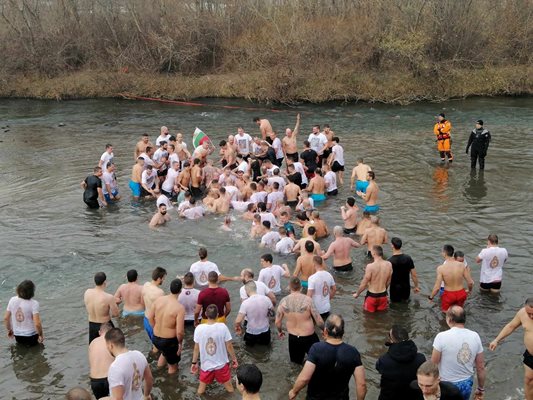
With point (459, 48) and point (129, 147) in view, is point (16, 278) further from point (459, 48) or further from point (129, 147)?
point (459, 48)

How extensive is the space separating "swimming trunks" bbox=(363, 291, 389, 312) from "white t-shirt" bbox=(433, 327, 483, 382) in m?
3.20

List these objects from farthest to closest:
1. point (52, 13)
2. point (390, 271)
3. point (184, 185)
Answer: point (52, 13) < point (184, 185) < point (390, 271)

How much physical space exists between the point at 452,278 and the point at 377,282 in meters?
1.32

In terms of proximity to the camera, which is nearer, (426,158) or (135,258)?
(135,258)

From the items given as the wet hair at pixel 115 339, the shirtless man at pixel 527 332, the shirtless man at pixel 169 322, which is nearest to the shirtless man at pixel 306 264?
the shirtless man at pixel 169 322

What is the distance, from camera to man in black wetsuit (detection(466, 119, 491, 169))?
18.3 meters

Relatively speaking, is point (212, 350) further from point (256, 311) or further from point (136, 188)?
point (136, 188)

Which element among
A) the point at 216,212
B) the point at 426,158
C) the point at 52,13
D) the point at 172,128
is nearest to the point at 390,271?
the point at 216,212

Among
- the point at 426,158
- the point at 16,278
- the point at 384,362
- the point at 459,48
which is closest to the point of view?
the point at 384,362

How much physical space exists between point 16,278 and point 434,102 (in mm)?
26233

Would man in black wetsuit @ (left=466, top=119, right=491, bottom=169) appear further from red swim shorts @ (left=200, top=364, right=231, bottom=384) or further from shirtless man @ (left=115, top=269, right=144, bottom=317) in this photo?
red swim shorts @ (left=200, top=364, right=231, bottom=384)

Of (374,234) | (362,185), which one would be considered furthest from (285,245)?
(362,185)

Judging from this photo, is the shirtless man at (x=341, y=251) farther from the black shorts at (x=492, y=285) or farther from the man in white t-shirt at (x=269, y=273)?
the black shorts at (x=492, y=285)

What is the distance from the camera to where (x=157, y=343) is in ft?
28.3
